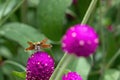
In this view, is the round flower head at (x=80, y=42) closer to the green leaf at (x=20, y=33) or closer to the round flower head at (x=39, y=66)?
the round flower head at (x=39, y=66)

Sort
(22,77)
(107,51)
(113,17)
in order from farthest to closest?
(113,17) < (107,51) < (22,77)

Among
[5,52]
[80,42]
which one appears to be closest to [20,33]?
[5,52]

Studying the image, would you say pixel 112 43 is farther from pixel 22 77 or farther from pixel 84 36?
pixel 84 36

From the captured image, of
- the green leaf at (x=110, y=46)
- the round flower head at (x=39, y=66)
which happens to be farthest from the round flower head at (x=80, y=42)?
the green leaf at (x=110, y=46)

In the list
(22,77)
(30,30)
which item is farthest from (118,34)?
Result: (22,77)

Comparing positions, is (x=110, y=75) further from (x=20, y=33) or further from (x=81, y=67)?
(x=20, y=33)

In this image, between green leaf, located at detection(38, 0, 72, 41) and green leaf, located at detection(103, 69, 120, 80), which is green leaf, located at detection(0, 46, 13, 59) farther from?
green leaf, located at detection(103, 69, 120, 80)
